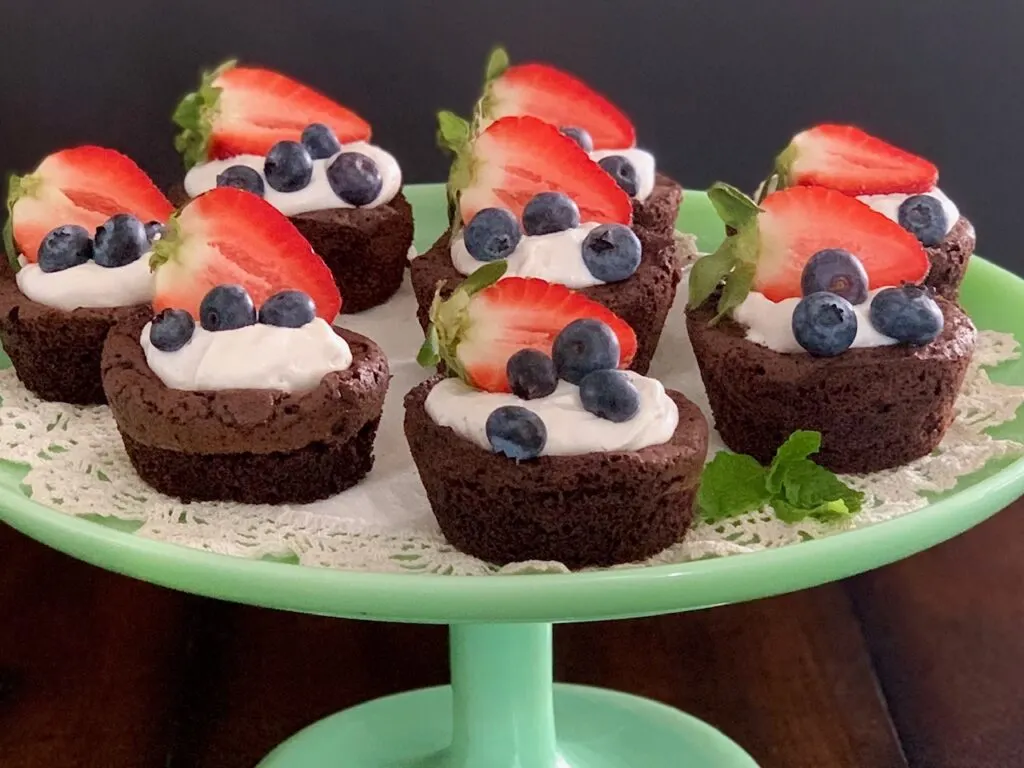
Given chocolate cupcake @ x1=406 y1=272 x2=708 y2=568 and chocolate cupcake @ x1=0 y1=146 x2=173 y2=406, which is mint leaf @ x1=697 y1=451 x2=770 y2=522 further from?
chocolate cupcake @ x1=0 y1=146 x2=173 y2=406

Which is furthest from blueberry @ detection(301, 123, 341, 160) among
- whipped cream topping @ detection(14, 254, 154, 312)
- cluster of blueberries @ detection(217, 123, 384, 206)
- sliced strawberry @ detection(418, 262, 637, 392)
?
sliced strawberry @ detection(418, 262, 637, 392)

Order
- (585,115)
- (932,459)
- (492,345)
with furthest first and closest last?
(585,115) < (932,459) < (492,345)

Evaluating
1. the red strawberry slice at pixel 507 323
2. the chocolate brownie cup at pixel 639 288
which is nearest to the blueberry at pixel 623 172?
the chocolate brownie cup at pixel 639 288

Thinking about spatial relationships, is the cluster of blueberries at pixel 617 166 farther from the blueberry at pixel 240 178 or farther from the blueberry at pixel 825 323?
the blueberry at pixel 825 323

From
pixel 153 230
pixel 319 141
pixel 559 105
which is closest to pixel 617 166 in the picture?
pixel 559 105

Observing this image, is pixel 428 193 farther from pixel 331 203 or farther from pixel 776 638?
pixel 776 638

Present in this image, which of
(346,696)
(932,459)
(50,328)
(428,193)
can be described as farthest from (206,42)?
(932,459)
